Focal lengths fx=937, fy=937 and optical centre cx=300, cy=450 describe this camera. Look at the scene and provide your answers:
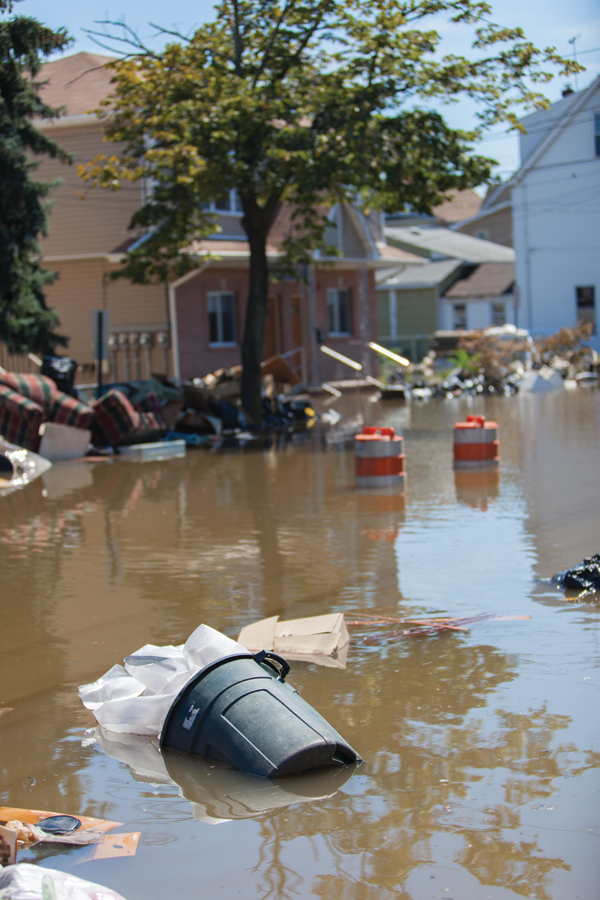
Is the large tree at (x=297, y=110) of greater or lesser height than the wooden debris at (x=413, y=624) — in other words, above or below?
above

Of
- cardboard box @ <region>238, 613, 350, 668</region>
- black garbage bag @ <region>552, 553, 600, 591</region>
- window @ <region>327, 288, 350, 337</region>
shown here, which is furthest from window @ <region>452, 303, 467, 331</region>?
cardboard box @ <region>238, 613, 350, 668</region>

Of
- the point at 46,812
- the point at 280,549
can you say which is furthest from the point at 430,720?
the point at 280,549

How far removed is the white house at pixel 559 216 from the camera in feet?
105

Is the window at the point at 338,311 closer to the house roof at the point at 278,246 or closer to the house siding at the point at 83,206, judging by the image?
the house roof at the point at 278,246

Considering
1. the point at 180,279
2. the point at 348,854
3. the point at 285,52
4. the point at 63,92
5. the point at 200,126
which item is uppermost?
the point at 63,92

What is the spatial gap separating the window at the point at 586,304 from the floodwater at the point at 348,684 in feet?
79.2

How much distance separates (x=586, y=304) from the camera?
1336 inches

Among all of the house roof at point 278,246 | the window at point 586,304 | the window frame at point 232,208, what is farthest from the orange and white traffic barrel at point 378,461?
the window at point 586,304

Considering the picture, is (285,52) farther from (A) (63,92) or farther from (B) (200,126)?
(A) (63,92)

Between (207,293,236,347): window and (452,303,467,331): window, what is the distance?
62.2ft

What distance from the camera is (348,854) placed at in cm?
323

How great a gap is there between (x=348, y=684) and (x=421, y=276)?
38.5 m

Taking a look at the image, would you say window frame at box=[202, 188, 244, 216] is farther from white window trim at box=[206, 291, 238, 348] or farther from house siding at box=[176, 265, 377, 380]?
white window trim at box=[206, 291, 238, 348]

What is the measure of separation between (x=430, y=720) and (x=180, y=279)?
19.2 meters
